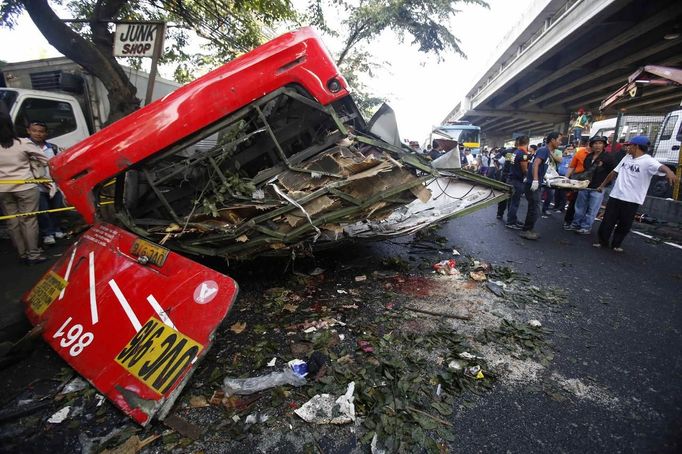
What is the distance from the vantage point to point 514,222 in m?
6.24

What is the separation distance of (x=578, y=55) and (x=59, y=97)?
45.4 feet

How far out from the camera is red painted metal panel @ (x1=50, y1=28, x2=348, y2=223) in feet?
8.30

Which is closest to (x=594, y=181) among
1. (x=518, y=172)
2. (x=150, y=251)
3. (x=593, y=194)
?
(x=593, y=194)

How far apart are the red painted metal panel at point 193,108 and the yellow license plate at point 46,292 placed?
0.66 m

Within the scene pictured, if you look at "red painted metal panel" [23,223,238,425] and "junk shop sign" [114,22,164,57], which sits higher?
"junk shop sign" [114,22,164,57]

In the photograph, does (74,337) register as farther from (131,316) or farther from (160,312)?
(160,312)

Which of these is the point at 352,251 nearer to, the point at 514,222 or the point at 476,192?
the point at 476,192

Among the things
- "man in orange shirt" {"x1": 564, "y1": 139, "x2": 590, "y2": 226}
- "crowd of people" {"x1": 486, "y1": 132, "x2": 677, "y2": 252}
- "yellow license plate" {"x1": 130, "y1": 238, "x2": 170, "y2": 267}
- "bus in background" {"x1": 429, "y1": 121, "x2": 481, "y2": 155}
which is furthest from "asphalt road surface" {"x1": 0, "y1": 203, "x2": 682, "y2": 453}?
"bus in background" {"x1": 429, "y1": 121, "x2": 481, "y2": 155}

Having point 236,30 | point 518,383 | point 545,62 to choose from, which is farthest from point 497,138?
point 518,383

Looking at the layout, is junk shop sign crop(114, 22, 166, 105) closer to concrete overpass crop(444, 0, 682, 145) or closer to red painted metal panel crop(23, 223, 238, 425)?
red painted metal panel crop(23, 223, 238, 425)

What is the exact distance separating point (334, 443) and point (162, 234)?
7.31 ft

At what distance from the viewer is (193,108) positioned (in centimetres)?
253

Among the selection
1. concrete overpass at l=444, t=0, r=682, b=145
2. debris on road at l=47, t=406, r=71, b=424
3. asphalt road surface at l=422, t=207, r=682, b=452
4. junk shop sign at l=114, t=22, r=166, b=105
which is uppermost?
concrete overpass at l=444, t=0, r=682, b=145

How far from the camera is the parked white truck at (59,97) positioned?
16.7 ft
